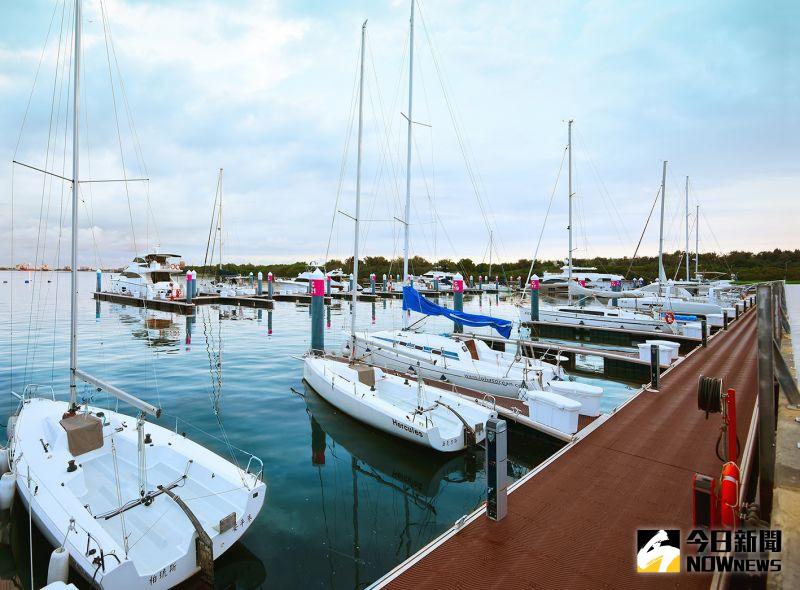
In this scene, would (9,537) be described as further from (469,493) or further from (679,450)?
(679,450)

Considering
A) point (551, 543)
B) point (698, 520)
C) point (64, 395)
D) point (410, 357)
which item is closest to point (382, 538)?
point (551, 543)

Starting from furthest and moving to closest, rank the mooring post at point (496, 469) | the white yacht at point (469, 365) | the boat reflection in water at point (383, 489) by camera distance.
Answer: the white yacht at point (469, 365)
the boat reflection in water at point (383, 489)
the mooring post at point (496, 469)

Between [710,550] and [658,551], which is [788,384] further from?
[658,551]

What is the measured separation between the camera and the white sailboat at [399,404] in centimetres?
921

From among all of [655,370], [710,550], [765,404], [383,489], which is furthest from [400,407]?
[765,404]

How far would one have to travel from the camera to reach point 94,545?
4.86 m

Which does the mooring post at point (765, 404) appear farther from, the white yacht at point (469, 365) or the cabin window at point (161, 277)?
the cabin window at point (161, 277)

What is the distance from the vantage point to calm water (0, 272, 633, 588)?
239 inches

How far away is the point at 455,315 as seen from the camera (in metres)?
15.7

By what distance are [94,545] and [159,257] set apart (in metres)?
45.8

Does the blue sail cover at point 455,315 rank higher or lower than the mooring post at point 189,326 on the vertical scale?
higher

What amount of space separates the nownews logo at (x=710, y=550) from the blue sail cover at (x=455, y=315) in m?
10.3

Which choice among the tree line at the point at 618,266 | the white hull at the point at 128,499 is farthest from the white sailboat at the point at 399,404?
the tree line at the point at 618,266

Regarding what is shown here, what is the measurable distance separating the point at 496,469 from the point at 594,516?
152 centimetres
